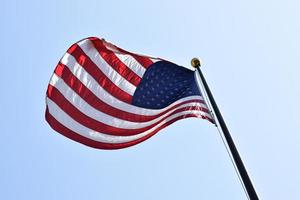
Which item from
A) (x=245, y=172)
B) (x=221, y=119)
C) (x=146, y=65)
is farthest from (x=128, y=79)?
(x=245, y=172)

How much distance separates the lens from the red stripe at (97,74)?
1116 centimetres

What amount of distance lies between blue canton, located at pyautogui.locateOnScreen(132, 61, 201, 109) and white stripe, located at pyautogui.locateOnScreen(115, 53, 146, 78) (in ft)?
0.63

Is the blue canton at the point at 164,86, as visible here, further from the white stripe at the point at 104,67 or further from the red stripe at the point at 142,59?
the white stripe at the point at 104,67

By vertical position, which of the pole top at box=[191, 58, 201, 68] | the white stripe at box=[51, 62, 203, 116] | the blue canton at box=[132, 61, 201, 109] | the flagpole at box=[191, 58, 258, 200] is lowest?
the flagpole at box=[191, 58, 258, 200]

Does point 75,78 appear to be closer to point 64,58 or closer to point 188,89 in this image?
point 64,58

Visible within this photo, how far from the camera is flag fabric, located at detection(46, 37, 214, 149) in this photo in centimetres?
1095

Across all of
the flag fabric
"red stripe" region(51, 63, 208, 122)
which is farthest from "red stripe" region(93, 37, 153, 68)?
"red stripe" region(51, 63, 208, 122)

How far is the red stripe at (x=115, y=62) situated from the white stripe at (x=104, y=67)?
71 millimetres

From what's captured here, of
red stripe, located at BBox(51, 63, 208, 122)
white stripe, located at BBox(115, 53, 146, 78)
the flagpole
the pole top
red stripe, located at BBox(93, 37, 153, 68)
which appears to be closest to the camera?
the flagpole

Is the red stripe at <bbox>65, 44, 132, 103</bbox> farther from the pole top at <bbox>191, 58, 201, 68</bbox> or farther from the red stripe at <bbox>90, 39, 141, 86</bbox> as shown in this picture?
the pole top at <bbox>191, 58, 201, 68</bbox>

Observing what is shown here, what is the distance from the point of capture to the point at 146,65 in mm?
10898

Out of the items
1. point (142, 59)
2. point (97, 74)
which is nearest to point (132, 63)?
point (142, 59)

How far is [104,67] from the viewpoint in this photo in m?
11.3

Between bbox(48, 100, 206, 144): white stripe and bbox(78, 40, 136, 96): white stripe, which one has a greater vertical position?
bbox(78, 40, 136, 96): white stripe
